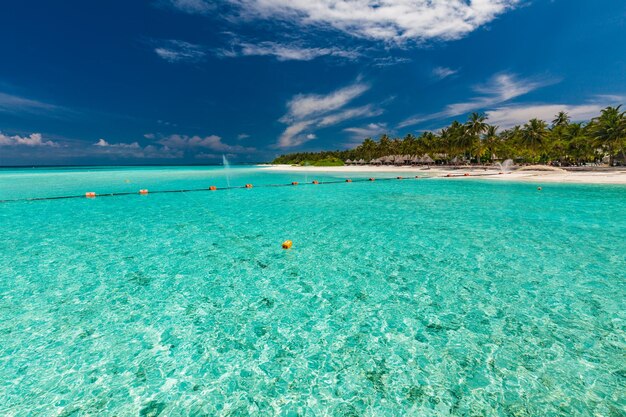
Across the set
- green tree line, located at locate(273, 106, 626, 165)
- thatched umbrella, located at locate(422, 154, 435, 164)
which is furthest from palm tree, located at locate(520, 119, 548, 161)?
thatched umbrella, located at locate(422, 154, 435, 164)

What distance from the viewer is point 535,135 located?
57.8 metres

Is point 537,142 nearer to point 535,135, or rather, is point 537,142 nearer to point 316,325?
point 535,135

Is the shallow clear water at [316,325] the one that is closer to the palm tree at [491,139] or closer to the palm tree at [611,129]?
the palm tree at [611,129]

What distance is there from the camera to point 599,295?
603 centimetres

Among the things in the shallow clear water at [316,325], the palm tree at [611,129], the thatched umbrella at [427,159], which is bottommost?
the shallow clear water at [316,325]

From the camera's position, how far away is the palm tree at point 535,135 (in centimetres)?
5791

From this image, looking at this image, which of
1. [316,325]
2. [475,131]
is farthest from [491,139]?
[316,325]

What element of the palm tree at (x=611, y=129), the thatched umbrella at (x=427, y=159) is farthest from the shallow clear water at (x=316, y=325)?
the thatched umbrella at (x=427, y=159)

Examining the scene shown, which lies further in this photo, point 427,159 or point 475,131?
point 427,159

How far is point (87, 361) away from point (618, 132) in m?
62.5

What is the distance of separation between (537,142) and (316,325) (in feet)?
228

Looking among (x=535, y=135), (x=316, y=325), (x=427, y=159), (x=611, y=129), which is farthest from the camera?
(x=427, y=159)

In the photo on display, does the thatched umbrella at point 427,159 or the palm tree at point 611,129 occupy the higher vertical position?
the palm tree at point 611,129

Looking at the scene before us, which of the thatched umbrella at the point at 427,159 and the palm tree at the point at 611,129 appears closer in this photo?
the palm tree at the point at 611,129
